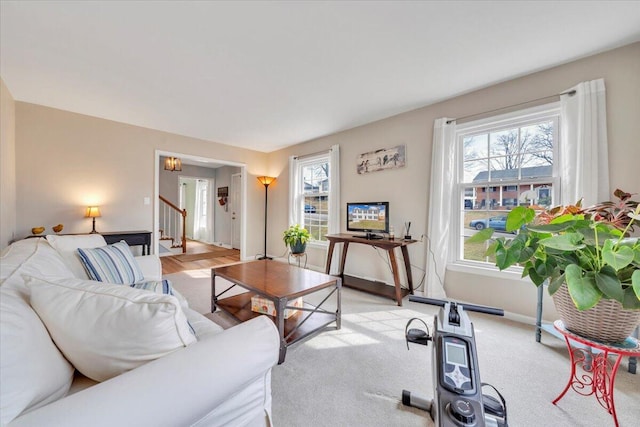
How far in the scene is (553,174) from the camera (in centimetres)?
229

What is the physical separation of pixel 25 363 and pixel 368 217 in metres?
3.13

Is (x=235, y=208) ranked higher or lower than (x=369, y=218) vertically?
higher

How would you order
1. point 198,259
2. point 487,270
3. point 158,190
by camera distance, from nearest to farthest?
point 487,270, point 158,190, point 198,259

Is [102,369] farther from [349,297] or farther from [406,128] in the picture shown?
[406,128]

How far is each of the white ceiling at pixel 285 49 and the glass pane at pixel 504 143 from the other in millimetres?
548

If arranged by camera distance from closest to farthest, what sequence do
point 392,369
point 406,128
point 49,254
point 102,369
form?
point 102,369
point 49,254
point 392,369
point 406,128

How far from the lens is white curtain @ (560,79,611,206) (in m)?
1.98

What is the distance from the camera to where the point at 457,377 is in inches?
32.7

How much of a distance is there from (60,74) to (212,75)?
1480mm

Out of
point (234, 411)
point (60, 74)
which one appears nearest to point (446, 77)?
point (234, 411)

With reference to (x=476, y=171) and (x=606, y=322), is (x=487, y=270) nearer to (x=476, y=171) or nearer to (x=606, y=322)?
(x=476, y=171)

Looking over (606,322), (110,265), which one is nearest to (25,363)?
(110,265)

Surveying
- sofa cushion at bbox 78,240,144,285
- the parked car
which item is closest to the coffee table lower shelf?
sofa cushion at bbox 78,240,144,285

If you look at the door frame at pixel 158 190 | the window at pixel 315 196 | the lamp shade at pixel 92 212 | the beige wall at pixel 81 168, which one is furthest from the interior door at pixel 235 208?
the lamp shade at pixel 92 212
